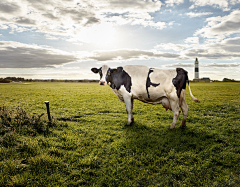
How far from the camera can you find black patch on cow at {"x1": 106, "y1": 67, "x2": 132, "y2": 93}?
7516 millimetres

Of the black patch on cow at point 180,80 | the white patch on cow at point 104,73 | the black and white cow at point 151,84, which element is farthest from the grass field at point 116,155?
the white patch on cow at point 104,73

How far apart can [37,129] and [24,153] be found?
6.52 ft

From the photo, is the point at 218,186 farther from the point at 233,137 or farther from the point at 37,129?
the point at 37,129

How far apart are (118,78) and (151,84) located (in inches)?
64.1

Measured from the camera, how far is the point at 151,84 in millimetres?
7020

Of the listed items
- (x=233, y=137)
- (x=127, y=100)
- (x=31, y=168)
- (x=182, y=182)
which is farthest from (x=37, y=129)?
(x=233, y=137)

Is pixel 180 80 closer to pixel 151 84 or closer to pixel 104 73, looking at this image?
pixel 151 84

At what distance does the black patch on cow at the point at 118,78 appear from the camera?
7516 millimetres

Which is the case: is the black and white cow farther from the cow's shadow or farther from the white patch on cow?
the cow's shadow

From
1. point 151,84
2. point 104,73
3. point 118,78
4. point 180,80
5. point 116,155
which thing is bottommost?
point 116,155

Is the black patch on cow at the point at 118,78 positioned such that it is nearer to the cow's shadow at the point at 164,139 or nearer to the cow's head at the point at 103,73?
the cow's head at the point at 103,73

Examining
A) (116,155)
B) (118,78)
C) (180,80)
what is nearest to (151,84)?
(180,80)

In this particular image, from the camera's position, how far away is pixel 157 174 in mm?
4113

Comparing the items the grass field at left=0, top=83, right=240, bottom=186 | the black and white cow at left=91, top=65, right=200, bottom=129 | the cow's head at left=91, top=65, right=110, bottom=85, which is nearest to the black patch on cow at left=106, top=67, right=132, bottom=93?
the black and white cow at left=91, top=65, right=200, bottom=129
